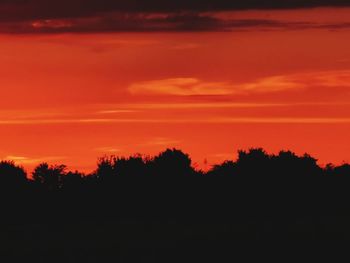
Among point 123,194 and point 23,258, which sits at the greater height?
point 123,194

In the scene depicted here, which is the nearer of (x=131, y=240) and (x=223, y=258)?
(x=223, y=258)

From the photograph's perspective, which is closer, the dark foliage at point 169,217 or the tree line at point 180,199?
the dark foliage at point 169,217

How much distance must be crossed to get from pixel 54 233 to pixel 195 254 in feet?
95.0

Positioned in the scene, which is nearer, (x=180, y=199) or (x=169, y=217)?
(x=169, y=217)

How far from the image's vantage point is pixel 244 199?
7377 inches

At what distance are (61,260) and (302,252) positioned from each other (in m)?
16.3

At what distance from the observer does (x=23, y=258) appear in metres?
106

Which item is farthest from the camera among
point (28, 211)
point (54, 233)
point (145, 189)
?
point (145, 189)

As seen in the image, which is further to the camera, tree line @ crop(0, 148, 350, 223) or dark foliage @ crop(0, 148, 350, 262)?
tree line @ crop(0, 148, 350, 223)

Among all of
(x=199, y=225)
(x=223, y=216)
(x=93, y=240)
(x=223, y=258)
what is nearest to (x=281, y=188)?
(x=223, y=216)

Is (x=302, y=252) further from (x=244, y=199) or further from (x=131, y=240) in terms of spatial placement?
(x=244, y=199)

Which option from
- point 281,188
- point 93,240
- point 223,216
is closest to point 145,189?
point 281,188

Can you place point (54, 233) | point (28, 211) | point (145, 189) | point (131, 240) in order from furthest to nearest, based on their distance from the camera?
point (145, 189) < point (28, 211) < point (54, 233) < point (131, 240)

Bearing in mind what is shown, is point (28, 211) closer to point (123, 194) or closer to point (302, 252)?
point (123, 194)
